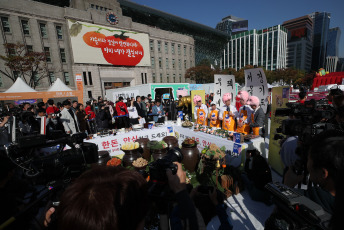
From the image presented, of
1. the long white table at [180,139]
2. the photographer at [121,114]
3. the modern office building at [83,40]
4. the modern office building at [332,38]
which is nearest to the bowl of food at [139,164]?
the long white table at [180,139]

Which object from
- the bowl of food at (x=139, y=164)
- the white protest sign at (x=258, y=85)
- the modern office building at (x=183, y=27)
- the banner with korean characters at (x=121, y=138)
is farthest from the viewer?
the modern office building at (x=183, y=27)

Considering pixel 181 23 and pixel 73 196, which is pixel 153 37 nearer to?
pixel 181 23

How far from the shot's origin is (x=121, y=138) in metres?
5.64

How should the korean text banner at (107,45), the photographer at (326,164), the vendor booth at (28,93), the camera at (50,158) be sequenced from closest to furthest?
the photographer at (326,164) → the camera at (50,158) → the vendor booth at (28,93) → the korean text banner at (107,45)

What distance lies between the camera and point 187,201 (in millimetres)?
1089

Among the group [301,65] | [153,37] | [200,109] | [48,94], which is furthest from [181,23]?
[301,65]

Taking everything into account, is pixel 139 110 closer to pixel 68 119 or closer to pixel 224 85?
pixel 68 119

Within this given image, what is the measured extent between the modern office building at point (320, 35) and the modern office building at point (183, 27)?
94452 mm

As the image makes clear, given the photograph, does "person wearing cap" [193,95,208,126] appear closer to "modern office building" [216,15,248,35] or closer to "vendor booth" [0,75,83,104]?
"vendor booth" [0,75,83,104]

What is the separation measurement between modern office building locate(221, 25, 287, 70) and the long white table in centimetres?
9249

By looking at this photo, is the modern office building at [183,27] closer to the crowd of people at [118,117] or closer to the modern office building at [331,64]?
the crowd of people at [118,117]

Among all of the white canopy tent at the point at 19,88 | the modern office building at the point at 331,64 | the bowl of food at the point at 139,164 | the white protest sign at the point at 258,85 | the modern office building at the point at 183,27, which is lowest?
the bowl of food at the point at 139,164

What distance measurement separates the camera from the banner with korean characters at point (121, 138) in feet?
17.3

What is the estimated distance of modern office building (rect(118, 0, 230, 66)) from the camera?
37878 millimetres
